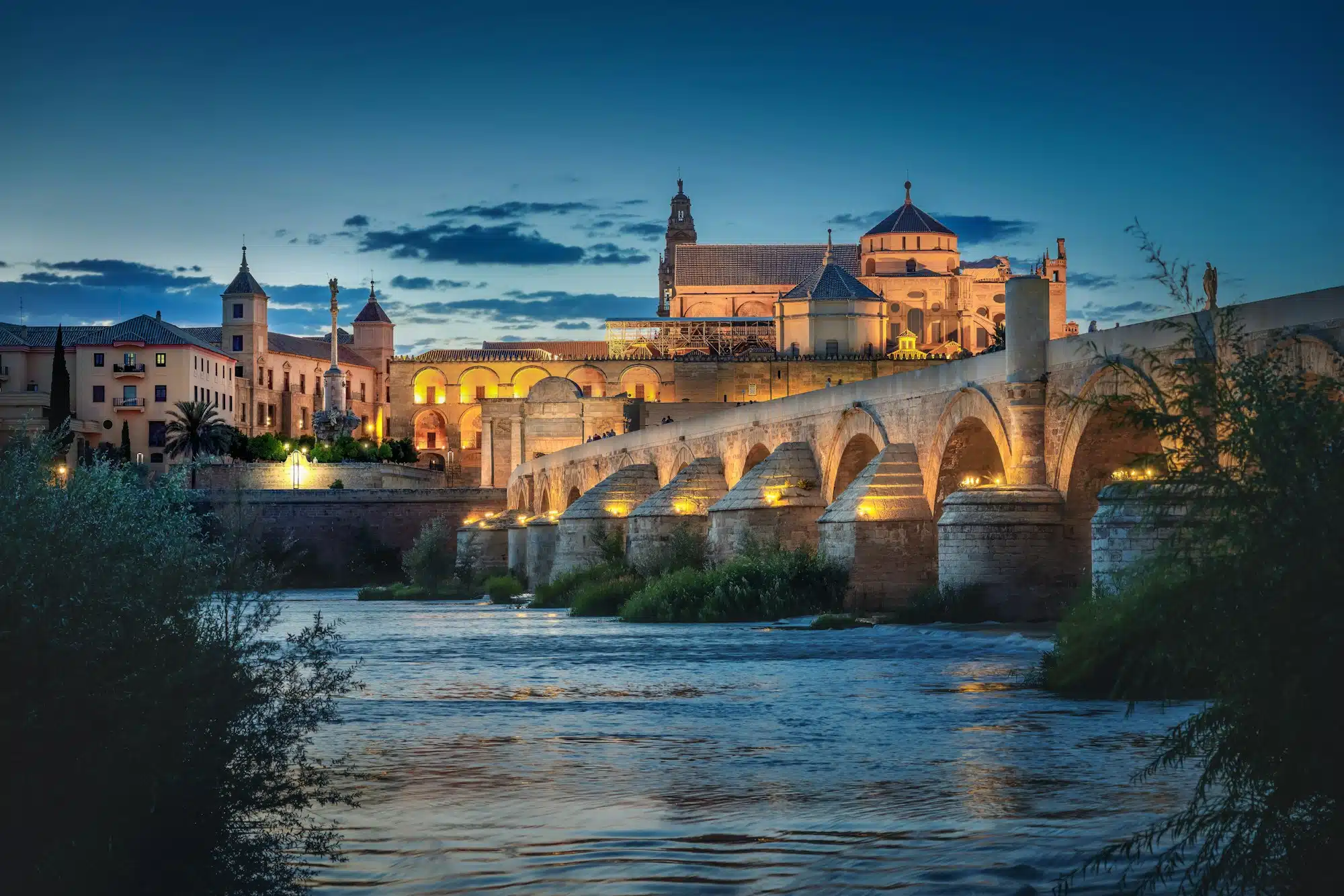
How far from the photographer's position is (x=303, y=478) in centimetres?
6644

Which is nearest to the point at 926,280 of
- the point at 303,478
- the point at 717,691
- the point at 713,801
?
the point at 303,478

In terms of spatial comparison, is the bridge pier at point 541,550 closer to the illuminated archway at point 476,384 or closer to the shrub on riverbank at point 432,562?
the shrub on riverbank at point 432,562

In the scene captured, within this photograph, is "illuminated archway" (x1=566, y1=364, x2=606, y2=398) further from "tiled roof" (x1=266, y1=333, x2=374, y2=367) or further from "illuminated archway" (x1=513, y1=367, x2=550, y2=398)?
"tiled roof" (x1=266, y1=333, x2=374, y2=367)

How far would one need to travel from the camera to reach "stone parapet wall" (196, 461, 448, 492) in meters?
64.2

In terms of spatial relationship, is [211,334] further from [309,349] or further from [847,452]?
[847,452]

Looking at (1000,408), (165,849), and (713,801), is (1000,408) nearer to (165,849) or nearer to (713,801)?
(713,801)

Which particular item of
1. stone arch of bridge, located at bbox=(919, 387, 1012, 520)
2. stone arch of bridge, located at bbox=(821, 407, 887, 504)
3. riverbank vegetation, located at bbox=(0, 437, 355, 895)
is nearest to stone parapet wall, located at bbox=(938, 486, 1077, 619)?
stone arch of bridge, located at bbox=(919, 387, 1012, 520)

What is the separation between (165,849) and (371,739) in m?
5.21

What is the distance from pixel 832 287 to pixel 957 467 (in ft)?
199

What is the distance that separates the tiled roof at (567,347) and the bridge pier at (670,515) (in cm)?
6660

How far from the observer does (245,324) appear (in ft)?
315

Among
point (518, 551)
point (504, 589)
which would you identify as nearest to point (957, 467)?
point (504, 589)

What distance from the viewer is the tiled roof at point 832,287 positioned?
81500 mm

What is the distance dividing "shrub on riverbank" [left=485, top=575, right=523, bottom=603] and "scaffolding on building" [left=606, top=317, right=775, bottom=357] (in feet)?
158
